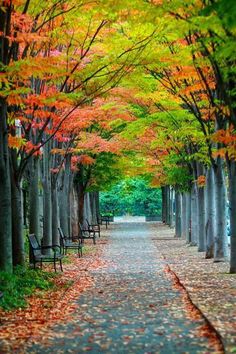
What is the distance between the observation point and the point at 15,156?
14.5m

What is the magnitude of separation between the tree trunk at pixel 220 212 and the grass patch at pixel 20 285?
5.71 m

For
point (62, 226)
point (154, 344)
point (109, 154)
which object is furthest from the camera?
point (109, 154)

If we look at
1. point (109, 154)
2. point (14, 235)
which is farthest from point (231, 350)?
point (109, 154)

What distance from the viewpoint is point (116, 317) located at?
9.48 metres

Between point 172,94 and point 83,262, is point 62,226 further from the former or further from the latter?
point 172,94

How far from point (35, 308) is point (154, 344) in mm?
3507

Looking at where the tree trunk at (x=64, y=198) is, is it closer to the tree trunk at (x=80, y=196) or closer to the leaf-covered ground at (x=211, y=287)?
the leaf-covered ground at (x=211, y=287)

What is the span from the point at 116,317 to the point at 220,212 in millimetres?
8683

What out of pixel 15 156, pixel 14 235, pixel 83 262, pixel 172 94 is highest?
pixel 172 94

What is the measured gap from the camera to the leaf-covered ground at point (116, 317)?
753 cm

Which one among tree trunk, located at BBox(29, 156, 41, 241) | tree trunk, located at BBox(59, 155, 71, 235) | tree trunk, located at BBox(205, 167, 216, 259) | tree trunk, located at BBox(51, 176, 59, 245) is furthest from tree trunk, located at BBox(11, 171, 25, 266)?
tree trunk, located at BBox(59, 155, 71, 235)

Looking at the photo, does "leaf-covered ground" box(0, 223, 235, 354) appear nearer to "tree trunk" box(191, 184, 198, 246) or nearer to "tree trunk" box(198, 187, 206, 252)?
"tree trunk" box(198, 187, 206, 252)

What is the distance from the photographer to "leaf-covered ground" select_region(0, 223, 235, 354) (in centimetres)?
753

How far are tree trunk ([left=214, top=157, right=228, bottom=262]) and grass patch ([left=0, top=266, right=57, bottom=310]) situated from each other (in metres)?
5.71
